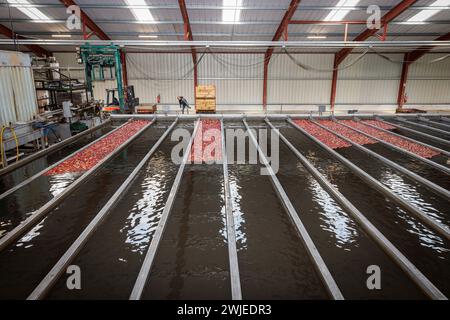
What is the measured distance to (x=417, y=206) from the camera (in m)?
4.53

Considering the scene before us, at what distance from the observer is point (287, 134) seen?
960 centimetres

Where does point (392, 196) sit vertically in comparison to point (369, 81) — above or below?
below

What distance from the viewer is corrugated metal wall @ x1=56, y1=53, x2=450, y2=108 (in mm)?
19828

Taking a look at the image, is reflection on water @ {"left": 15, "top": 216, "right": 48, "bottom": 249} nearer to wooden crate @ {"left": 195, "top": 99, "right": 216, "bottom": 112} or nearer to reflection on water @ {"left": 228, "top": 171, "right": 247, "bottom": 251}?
reflection on water @ {"left": 228, "top": 171, "right": 247, "bottom": 251}

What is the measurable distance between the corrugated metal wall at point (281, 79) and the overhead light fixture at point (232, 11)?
17.1 feet

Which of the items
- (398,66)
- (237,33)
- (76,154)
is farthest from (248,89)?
(76,154)

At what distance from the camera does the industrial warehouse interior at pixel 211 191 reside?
2.91 m

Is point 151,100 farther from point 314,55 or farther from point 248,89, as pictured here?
point 314,55

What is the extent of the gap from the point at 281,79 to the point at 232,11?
788 centimetres

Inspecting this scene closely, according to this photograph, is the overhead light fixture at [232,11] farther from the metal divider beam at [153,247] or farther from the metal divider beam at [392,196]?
the metal divider beam at [153,247]

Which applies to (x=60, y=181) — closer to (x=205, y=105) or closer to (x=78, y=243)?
(x=78, y=243)

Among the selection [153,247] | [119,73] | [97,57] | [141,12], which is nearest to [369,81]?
[141,12]

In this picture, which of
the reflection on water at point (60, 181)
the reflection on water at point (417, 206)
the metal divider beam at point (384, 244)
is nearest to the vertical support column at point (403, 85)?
the reflection on water at point (417, 206)

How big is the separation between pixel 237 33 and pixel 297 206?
14303mm
